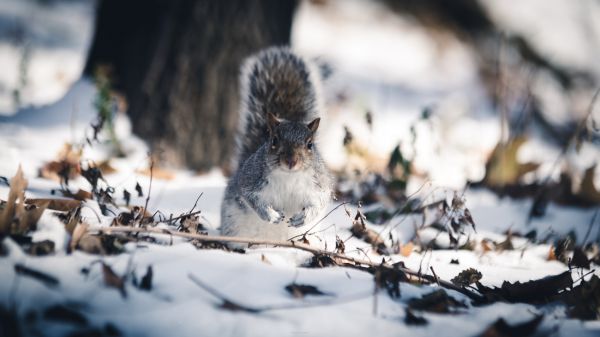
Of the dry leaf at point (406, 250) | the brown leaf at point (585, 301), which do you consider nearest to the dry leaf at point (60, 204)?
the dry leaf at point (406, 250)

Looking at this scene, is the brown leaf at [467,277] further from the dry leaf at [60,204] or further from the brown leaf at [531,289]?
the dry leaf at [60,204]

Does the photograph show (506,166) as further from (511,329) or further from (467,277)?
(511,329)

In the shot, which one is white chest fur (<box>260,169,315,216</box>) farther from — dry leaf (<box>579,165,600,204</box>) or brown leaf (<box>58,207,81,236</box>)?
dry leaf (<box>579,165,600,204</box>)

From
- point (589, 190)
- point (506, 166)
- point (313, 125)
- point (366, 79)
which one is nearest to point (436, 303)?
point (313, 125)

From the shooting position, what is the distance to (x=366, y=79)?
23.8ft

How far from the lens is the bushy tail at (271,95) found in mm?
2416

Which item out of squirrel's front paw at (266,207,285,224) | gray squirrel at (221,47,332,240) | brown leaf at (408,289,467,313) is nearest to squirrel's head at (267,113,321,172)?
gray squirrel at (221,47,332,240)

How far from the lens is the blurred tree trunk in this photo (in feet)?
10.5

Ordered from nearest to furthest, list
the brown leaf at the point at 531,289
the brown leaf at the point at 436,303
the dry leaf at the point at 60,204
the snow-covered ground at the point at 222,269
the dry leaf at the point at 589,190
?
the snow-covered ground at the point at 222,269 < the brown leaf at the point at 436,303 < the brown leaf at the point at 531,289 < the dry leaf at the point at 60,204 < the dry leaf at the point at 589,190

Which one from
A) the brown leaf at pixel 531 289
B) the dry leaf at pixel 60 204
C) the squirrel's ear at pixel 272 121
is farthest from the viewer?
the squirrel's ear at pixel 272 121

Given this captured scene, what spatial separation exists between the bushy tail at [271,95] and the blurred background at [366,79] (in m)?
0.30

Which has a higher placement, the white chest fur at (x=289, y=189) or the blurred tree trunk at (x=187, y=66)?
the blurred tree trunk at (x=187, y=66)

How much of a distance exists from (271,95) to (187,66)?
1078 millimetres

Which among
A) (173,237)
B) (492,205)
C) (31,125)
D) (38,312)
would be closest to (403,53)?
(492,205)
